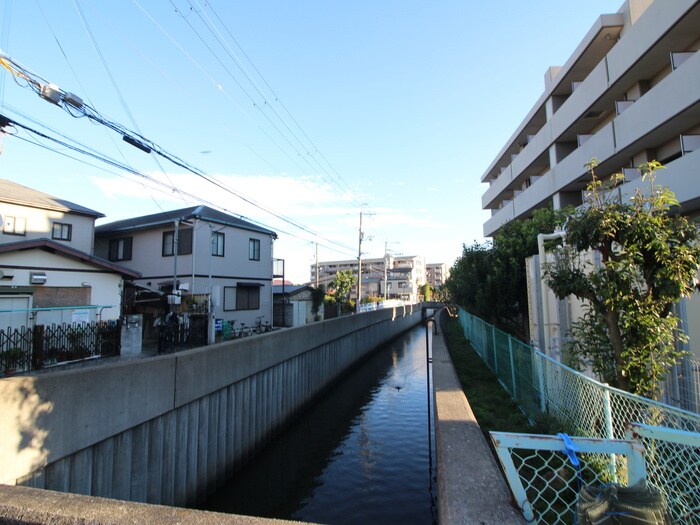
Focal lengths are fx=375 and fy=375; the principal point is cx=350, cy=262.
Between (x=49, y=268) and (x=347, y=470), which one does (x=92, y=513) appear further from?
(x=49, y=268)

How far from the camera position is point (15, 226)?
16766mm

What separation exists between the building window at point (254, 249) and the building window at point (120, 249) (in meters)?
7.27

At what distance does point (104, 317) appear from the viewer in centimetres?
1478

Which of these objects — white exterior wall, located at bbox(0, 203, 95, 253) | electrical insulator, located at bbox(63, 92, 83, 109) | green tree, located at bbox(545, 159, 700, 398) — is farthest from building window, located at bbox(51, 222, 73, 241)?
green tree, located at bbox(545, 159, 700, 398)

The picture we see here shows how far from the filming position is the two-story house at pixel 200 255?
2112cm

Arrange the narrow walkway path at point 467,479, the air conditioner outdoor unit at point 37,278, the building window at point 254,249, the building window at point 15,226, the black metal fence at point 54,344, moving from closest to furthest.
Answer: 1. the narrow walkway path at point 467,479
2. the black metal fence at point 54,344
3. the air conditioner outdoor unit at point 37,278
4. the building window at point 15,226
5. the building window at point 254,249

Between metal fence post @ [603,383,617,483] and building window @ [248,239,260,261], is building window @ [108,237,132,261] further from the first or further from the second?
metal fence post @ [603,383,617,483]

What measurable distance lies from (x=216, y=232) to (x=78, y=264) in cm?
832

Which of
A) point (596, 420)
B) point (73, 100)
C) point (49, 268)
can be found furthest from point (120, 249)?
point (596, 420)

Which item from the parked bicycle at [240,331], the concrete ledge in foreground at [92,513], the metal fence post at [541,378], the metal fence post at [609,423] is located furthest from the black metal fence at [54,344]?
the metal fence post at [609,423]

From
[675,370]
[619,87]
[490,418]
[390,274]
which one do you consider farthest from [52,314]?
[390,274]

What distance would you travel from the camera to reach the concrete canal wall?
4.28 m

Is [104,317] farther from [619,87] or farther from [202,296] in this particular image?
[619,87]

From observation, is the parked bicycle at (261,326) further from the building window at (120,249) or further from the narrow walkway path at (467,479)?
the narrow walkway path at (467,479)
